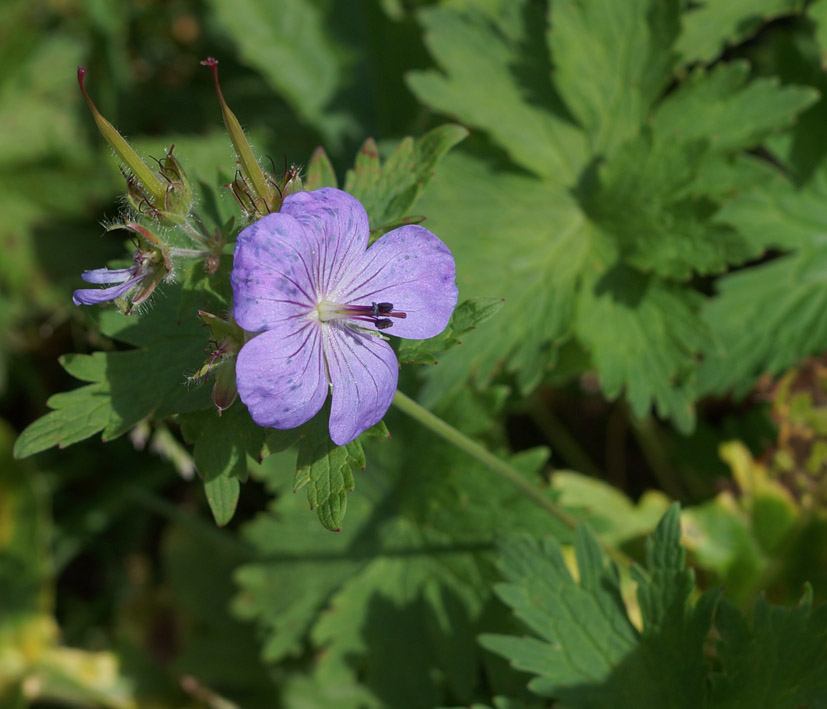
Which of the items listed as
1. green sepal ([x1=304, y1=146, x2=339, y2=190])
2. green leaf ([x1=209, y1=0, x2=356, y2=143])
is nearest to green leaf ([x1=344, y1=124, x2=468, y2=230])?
green sepal ([x1=304, y1=146, x2=339, y2=190])

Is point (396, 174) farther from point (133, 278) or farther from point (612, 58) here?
point (612, 58)

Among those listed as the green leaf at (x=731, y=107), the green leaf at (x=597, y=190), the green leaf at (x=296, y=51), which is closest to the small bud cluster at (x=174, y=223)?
the green leaf at (x=597, y=190)

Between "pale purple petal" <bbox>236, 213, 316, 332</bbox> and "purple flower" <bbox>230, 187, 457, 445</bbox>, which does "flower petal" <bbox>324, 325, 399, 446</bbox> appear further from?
"pale purple petal" <bbox>236, 213, 316, 332</bbox>

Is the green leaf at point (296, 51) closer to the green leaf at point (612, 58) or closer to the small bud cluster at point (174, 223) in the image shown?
the green leaf at point (612, 58)

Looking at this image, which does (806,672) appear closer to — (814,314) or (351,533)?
(814,314)

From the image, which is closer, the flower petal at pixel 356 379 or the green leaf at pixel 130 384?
the flower petal at pixel 356 379

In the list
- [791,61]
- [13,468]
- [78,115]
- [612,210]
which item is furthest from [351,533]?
[78,115]

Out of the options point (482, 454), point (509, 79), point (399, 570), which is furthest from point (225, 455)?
point (509, 79)
